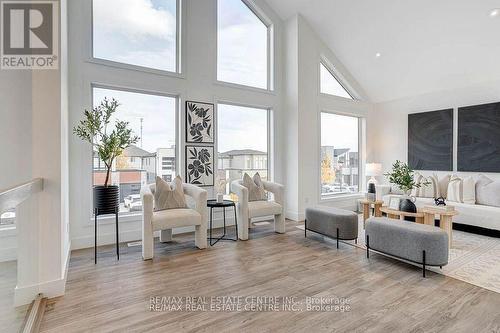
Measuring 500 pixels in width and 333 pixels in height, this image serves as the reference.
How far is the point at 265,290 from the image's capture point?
2.42m

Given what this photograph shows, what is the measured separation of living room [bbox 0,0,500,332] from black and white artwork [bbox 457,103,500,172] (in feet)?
0.10

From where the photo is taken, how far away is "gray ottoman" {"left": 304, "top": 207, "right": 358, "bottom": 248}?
3574mm

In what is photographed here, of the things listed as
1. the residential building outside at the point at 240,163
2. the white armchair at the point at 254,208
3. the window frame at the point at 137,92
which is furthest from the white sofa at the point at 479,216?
the window frame at the point at 137,92

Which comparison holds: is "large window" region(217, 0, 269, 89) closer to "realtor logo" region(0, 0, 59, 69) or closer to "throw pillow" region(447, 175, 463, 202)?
"realtor logo" region(0, 0, 59, 69)

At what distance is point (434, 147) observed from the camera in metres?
5.38

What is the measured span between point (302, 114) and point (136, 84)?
3.00 metres

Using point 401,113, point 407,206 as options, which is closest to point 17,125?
point 407,206

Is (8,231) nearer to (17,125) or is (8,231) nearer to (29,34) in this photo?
(17,125)

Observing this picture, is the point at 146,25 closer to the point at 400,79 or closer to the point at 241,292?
the point at 241,292

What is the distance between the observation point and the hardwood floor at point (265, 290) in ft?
6.33

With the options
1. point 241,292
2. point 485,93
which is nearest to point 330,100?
point 485,93

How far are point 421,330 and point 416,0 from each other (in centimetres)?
476

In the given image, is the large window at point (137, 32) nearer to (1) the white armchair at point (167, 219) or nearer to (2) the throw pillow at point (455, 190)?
(1) the white armchair at point (167, 219)

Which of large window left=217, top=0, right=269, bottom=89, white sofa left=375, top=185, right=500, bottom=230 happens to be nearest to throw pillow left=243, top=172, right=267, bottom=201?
large window left=217, top=0, right=269, bottom=89
